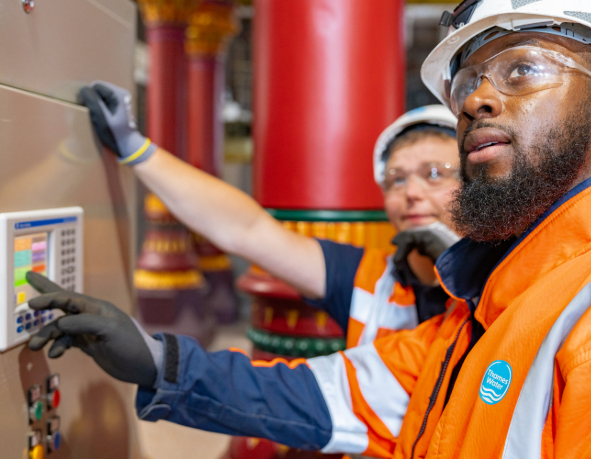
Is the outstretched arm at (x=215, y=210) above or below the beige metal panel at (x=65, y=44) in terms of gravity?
below

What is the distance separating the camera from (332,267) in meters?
1.68

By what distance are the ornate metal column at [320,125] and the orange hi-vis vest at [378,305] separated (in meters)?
0.54

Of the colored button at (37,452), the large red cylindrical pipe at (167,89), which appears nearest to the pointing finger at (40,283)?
the colored button at (37,452)

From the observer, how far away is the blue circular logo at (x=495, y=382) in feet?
2.68

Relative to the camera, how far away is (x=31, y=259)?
1.04 m

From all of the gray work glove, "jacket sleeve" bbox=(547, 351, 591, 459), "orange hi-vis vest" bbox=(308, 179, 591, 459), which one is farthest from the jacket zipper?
the gray work glove

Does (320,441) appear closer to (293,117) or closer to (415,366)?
(415,366)

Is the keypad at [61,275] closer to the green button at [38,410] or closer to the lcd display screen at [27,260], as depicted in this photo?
the lcd display screen at [27,260]

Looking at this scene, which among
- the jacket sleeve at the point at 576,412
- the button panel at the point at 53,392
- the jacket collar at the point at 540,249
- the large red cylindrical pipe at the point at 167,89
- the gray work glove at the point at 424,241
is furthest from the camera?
the large red cylindrical pipe at the point at 167,89

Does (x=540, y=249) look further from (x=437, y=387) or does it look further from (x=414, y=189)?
(x=414, y=189)

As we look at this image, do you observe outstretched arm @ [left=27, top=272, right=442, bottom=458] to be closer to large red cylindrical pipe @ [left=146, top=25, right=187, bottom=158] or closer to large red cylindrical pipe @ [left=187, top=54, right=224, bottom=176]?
large red cylindrical pipe @ [left=146, top=25, right=187, bottom=158]

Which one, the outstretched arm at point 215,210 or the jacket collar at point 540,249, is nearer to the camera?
the jacket collar at point 540,249

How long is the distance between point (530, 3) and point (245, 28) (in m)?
8.80

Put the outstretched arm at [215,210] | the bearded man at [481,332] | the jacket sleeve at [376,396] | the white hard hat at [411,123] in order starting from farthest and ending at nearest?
1. the white hard hat at [411,123]
2. the outstretched arm at [215,210]
3. the jacket sleeve at [376,396]
4. the bearded man at [481,332]
